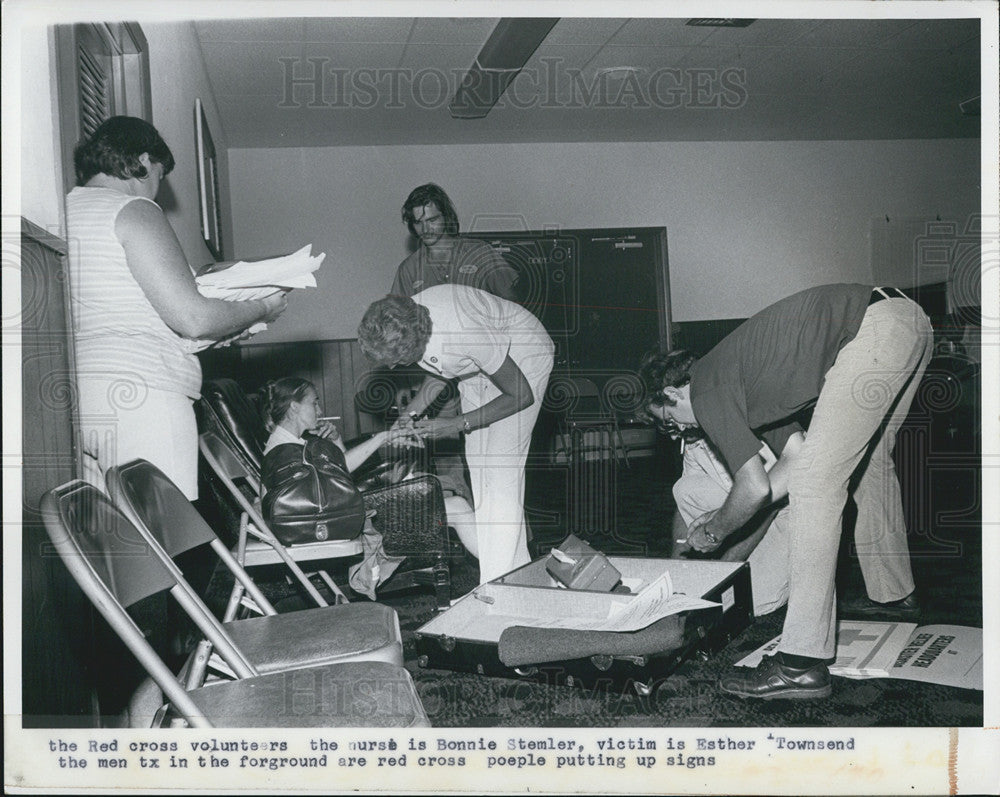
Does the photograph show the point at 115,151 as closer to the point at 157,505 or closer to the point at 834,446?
the point at 157,505

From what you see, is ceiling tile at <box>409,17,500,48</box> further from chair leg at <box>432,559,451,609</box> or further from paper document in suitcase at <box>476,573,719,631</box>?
paper document in suitcase at <box>476,573,719,631</box>

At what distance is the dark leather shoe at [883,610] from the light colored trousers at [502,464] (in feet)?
3.70

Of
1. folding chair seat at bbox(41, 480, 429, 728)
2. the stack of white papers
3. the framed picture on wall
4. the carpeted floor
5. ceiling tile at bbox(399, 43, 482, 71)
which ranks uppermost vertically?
ceiling tile at bbox(399, 43, 482, 71)

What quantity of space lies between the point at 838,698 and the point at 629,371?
532 centimetres

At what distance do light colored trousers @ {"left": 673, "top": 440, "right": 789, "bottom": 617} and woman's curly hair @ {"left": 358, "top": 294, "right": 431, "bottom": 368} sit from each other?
1193mm

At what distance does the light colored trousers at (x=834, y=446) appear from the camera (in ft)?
7.04

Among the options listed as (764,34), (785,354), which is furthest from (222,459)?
(764,34)

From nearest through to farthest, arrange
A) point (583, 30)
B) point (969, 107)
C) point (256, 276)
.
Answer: point (256, 276), point (583, 30), point (969, 107)

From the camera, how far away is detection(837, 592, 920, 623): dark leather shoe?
2762 mm

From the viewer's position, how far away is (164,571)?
1.50 meters

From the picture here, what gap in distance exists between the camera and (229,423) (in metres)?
3.12

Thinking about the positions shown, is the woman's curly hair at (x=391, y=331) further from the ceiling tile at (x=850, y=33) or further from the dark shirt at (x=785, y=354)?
the ceiling tile at (x=850, y=33)

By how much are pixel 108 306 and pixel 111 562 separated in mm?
591

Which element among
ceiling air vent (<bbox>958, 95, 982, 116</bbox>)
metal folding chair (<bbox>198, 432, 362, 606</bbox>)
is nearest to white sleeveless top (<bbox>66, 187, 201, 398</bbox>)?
metal folding chair (<bbox>198, 432, 362, 606</bbox>)
